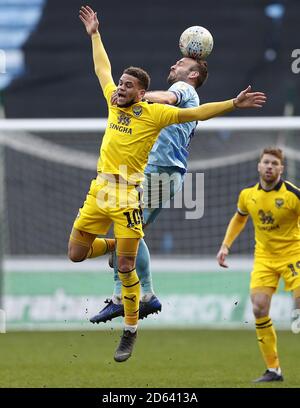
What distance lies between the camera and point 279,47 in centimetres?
1689

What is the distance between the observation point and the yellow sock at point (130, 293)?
832cm

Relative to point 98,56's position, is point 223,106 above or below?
below

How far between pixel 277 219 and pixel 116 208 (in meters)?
2.24

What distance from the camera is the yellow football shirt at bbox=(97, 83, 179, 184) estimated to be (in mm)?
8172

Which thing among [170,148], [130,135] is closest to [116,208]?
[130,135]

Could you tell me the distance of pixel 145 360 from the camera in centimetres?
1147

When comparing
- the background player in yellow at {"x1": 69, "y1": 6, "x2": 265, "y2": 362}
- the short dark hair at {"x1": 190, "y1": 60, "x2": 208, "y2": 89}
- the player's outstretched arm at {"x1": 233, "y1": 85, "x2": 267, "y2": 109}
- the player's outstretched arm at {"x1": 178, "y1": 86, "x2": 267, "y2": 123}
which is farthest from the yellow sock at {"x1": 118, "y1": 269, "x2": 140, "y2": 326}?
the short dark hair at {"x1": 190, "y1": 60, "x2": 208, "y2": 89}

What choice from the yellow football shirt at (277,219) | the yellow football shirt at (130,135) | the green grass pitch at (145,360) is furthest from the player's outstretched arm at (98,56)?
the green grass pitch at (145,360)

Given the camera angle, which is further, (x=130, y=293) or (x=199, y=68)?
(x=199, y=68)

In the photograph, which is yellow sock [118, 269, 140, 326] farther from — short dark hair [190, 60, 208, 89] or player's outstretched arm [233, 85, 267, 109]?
short dark hair [190, 60, 208, 89]

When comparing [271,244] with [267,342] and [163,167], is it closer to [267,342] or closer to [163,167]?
[267,342]

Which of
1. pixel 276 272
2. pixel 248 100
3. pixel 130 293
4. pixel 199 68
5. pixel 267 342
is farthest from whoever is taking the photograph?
pixel 276 272

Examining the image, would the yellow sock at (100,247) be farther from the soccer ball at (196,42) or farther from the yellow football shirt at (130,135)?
the soccer ball at (196,42)

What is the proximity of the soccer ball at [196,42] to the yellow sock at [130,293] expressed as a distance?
193 cm
